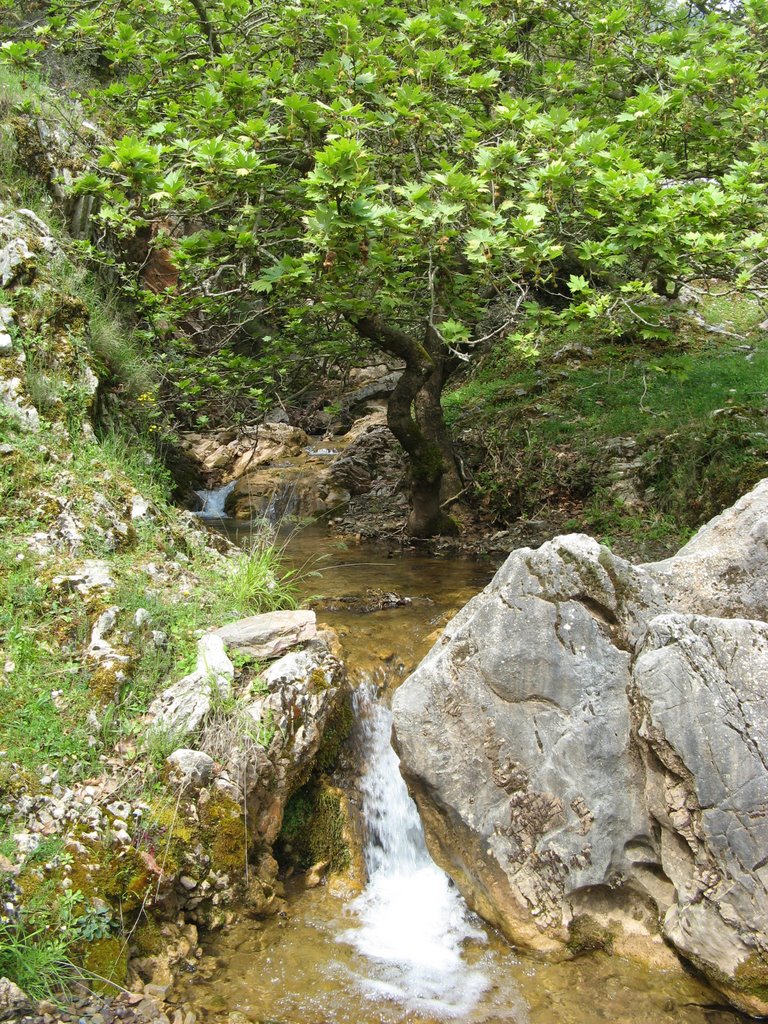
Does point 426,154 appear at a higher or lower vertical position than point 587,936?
higher

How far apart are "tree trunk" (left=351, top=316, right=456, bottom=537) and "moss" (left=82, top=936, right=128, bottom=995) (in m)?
6.30

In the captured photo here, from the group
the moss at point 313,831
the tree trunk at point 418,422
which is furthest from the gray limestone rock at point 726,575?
the tree trunk at point 418,422

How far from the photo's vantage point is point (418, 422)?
398 inches

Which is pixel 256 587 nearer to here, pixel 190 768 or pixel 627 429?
pixel 190 768

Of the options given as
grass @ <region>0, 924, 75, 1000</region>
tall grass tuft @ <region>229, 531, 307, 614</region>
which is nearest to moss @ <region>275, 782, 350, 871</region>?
tall grass tuft @ <region>229, 531, 307, 614</region>

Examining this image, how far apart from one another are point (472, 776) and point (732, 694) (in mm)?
1552

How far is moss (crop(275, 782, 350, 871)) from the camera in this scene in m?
4.79

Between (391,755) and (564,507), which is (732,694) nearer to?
(391,755)

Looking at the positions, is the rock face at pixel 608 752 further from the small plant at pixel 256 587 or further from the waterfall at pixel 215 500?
the waterfall at pixel 215 500

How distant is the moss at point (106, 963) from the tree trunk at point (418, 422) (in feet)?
20.7

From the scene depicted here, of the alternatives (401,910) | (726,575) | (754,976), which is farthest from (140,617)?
(754,976)

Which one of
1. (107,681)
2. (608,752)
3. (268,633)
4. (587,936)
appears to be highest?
(107,681)

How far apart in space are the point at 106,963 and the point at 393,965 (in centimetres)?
153

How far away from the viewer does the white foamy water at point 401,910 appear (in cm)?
396
